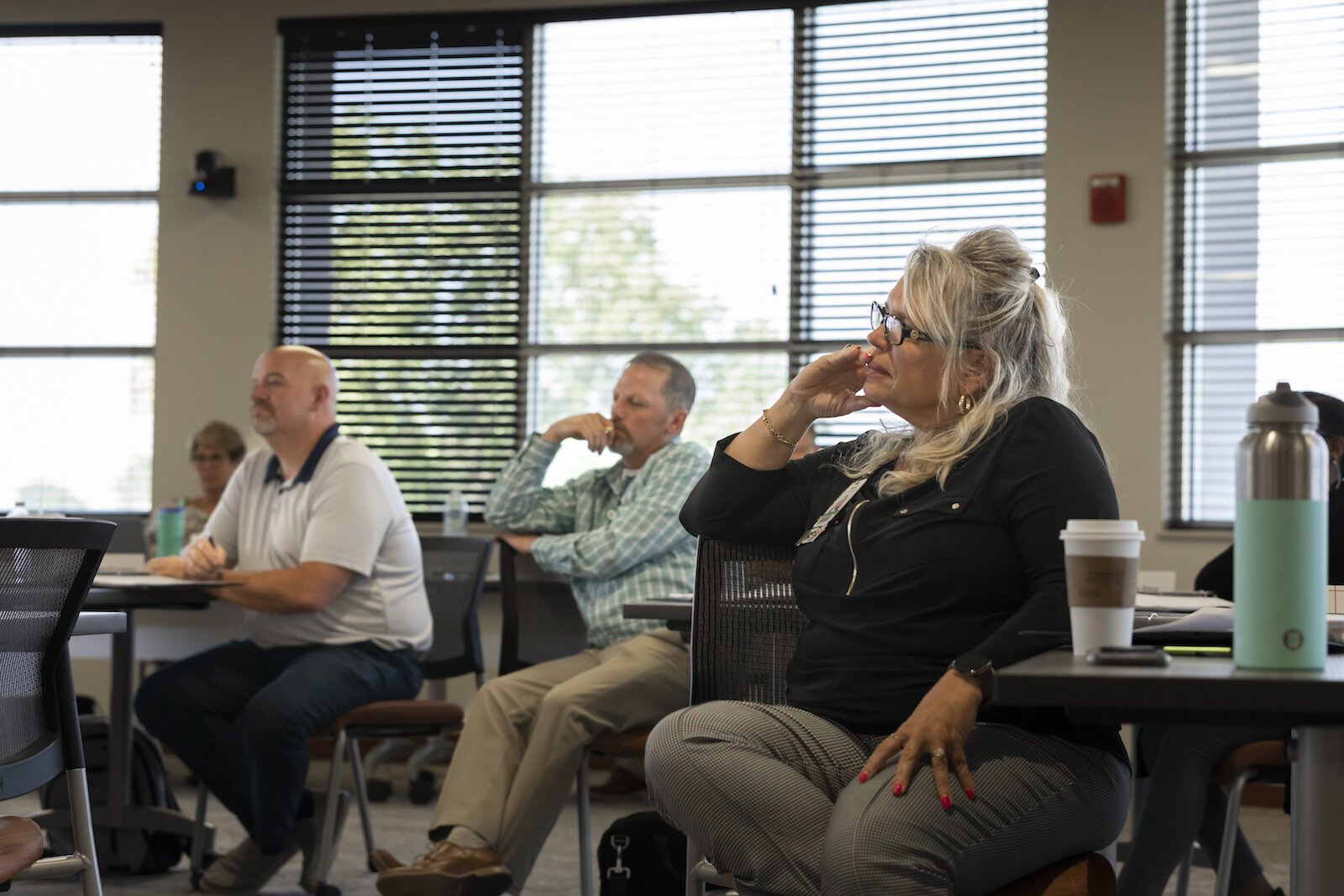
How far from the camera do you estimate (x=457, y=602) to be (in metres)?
3.81

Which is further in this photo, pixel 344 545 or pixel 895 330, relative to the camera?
pixel 344 545

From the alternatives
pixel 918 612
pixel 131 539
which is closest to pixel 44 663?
pixel 918 612

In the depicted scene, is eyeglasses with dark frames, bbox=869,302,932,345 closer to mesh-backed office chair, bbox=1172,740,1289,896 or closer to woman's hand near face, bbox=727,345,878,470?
woman's hand near face, bbox=727,345,878,470

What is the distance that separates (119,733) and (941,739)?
8.85 ft

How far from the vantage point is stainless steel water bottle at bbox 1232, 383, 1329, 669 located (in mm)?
1164

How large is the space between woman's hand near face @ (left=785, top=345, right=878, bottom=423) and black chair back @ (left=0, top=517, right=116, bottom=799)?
1.01m

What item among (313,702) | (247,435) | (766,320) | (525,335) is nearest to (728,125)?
(766,320)

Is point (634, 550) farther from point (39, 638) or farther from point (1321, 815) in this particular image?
point (1321, 815)

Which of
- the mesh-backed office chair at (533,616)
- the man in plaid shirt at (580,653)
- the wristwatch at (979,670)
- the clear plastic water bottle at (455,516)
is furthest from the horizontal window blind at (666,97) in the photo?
the wristwatch at (979,670)

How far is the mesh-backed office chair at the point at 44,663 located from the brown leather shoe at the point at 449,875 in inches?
27.6

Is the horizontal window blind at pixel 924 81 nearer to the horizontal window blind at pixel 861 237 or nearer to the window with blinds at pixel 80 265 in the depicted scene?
the horizontal window blind at pixel 861 237

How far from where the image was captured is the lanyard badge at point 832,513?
6.44 feet

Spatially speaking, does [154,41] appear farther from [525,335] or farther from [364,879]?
[364,879]

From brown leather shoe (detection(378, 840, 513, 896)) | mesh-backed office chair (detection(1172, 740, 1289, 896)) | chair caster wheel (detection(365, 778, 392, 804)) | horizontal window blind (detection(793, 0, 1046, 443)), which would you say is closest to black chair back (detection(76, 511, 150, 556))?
chair caster wheel (detection(365, 778, 392, 804))
